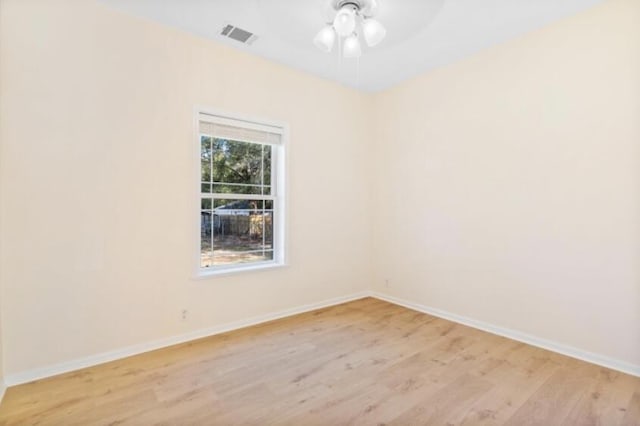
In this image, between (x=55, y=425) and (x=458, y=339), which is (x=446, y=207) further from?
(x=55, y=425)

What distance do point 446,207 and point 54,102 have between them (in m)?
3.71

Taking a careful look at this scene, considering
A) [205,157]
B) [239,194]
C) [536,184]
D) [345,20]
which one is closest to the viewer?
[345,20]

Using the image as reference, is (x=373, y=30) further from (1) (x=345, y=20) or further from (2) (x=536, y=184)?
(2) (x=536, y=184)

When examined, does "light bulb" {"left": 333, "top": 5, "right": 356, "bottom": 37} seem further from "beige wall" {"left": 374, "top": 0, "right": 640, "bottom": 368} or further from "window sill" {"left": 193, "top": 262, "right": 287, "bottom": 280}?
"window sill" {"left": 193, "top": 262, "right": 287, "bottom": 280}

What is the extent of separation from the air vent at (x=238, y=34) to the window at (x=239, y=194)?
0.74m

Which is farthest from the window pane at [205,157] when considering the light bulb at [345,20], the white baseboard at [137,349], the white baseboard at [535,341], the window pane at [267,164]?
the white baseboard at [535,341]

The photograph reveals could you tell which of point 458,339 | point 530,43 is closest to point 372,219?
point 458,339

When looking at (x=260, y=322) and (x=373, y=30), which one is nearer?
(x=373, y=30)

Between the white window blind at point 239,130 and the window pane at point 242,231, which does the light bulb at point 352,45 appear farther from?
the window pane at point 242,231

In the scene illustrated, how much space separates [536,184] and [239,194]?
2.87 metres

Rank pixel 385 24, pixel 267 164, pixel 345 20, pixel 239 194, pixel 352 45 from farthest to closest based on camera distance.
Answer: pixel 267 164 < pixel 239 194 < pixel 352 45 < pixel 385 24 < pixel 345 20

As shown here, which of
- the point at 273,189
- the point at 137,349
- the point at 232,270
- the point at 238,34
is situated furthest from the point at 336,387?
the point at 238,34

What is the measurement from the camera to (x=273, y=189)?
3.68m

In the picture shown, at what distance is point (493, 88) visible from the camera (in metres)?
3.18
